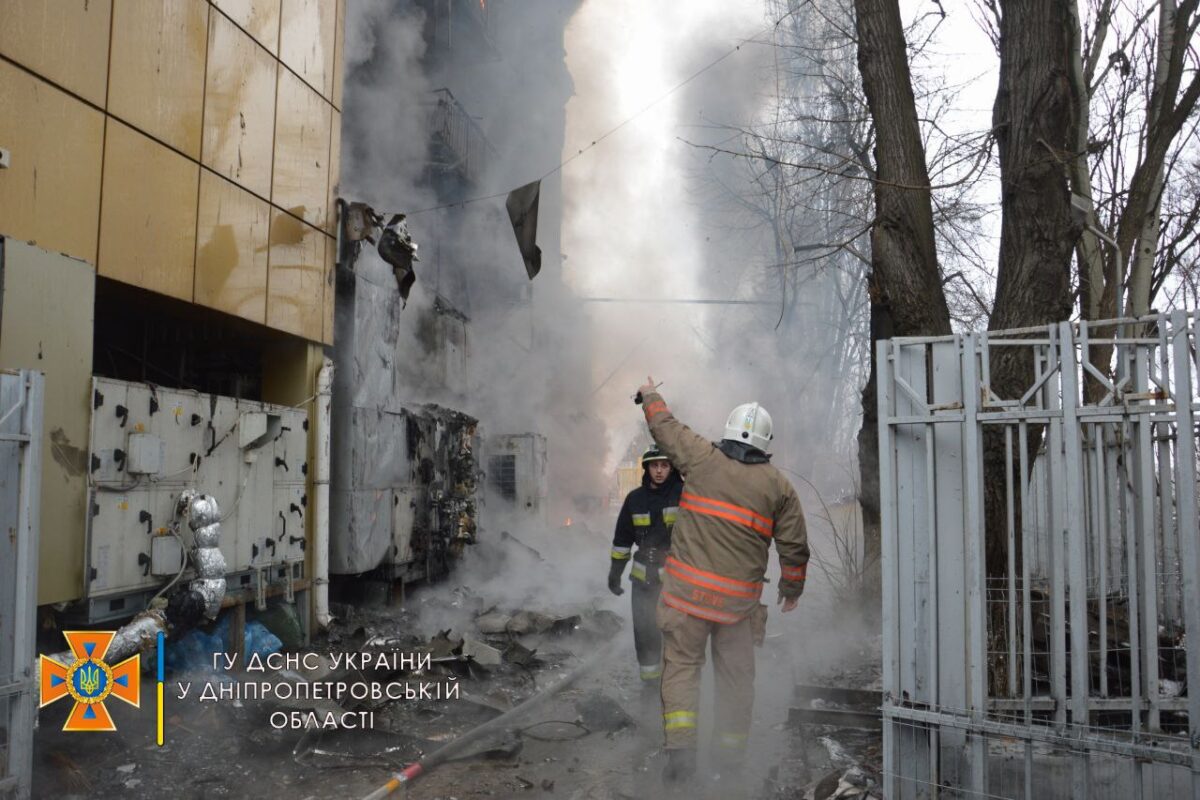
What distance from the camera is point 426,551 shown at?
35.7ft

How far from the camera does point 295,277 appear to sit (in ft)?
27.7

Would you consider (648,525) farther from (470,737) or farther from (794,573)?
(470,737)

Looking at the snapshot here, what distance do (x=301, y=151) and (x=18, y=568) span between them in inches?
228

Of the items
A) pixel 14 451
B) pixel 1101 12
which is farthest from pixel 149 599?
pixel 1101 12

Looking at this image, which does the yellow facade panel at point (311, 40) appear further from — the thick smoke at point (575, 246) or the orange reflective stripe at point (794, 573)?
the orange reflective stripe at point (794, 573)

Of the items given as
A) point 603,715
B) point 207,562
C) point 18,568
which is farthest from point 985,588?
point 207,562

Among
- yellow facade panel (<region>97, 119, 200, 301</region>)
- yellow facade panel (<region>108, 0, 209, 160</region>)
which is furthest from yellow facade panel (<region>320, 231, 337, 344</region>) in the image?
yellow facade panel (<region>108, 0, 209, 160</region>)

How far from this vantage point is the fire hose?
4812 mm

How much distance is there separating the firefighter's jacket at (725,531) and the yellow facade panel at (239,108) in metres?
4.61

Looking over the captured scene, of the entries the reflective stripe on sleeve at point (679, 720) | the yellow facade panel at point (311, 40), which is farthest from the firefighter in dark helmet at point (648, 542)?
the yellow facade panel at point (311, 40)

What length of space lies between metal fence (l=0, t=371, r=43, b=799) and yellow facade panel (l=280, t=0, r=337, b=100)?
217 inches

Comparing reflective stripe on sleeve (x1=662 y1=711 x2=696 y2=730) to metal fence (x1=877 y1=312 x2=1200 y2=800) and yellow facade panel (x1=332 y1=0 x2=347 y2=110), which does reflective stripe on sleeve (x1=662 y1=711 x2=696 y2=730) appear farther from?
yellow facade panel (x1=332 y1=0 x2=347 y2=110)

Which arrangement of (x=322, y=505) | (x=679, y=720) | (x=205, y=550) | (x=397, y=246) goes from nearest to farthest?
(x=679, y=720) → (x=205, y=550) → (x=322, y=505) → (x=397, y=246)

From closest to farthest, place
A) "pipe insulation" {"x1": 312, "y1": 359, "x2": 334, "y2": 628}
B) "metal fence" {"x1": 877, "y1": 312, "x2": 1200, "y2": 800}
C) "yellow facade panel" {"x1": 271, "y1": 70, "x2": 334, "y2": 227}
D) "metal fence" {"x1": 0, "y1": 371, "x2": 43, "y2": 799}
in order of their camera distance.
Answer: "metal fence" {"x1": 877, "y1": 312, "x2": 1200, "y2": 800}
"metal fence" {"x1": 0, "y1": 371, "x2": 43, "y2": 799}
"yellow facade panel" {"x1": 271, "y1": 70, "x2": 334, "y2": 227}
"pipe insulation" {"x1": 312, "y1": 359, "x2": 334, "y2": 628}
